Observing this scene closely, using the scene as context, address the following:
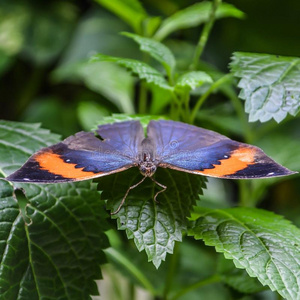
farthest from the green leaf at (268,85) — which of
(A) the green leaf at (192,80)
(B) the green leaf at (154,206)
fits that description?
(B) the green leaf at (154,206)

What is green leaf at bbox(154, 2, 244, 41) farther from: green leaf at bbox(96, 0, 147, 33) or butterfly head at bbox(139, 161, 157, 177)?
butterfly head at bbox(139, 161, 157, 177)

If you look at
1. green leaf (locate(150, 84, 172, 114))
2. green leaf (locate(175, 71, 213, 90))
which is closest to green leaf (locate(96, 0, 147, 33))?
green leaf (locate(150, 84, 172, 114))

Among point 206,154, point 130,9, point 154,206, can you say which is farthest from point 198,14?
point 154,206

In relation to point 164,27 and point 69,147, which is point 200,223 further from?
point 164,27

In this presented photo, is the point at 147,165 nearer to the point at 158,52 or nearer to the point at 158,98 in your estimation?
the point at 158,52

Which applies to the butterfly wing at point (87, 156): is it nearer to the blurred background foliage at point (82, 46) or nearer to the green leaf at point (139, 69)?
the green leaf at point (139, 69)

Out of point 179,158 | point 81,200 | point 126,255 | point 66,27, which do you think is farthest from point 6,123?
point 66,27
